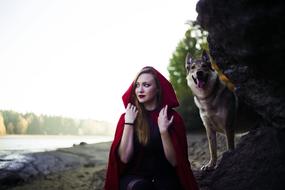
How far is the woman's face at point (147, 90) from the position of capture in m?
3.58

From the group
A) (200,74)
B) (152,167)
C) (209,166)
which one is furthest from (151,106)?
(209,166)

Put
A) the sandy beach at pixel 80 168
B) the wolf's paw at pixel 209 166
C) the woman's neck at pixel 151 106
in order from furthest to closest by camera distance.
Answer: the sandy beach at pixel 80 168 < the wolf's paw at pixel 209 166 < the woman's neck at pixel 151 106

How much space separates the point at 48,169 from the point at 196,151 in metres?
3.96

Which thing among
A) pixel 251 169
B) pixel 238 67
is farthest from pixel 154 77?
pixel 251 169

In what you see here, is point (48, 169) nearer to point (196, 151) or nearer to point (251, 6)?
point (196, 151)

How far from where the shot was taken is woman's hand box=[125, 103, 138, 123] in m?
3.49

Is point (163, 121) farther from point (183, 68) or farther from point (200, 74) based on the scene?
point (183, 68)

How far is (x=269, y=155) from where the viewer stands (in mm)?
3930

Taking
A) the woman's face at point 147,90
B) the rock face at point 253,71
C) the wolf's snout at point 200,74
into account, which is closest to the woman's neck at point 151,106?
the woman's face at point 147,90

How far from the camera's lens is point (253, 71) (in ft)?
12.1

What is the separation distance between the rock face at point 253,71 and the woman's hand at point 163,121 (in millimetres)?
1077

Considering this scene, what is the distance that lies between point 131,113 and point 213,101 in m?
2.47

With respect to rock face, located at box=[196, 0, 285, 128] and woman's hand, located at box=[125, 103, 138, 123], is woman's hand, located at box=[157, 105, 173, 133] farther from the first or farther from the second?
rock face, located at box=[196, 0, 285, 128]

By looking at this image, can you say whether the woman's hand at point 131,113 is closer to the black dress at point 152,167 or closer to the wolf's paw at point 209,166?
the black dress at point 152,167
